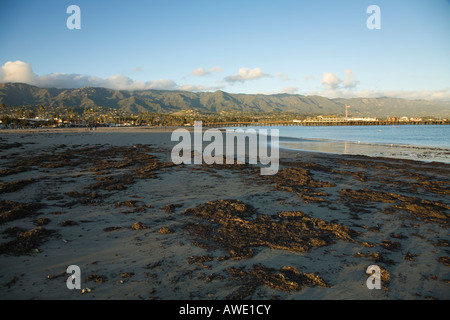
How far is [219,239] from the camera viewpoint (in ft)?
20.1

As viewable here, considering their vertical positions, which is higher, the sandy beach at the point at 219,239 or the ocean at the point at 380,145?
the ocean at the point at 380,145

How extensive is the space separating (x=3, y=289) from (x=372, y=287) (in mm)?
6375

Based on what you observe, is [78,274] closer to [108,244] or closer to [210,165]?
[108,244]

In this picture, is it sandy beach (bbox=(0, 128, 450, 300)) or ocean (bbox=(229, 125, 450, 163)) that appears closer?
sandy beach (bbox=(0, 128, 450, 300))

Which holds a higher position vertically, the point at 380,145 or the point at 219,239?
the point at 380,145

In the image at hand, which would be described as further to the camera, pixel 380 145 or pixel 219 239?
pixel 380 145

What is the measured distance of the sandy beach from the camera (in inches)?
170

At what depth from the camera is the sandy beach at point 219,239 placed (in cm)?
431

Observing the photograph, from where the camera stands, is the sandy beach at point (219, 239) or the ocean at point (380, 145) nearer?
the sandy beach at point (219, 239)

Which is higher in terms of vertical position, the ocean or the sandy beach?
the ocean

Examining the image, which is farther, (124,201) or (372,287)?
(124,201)
